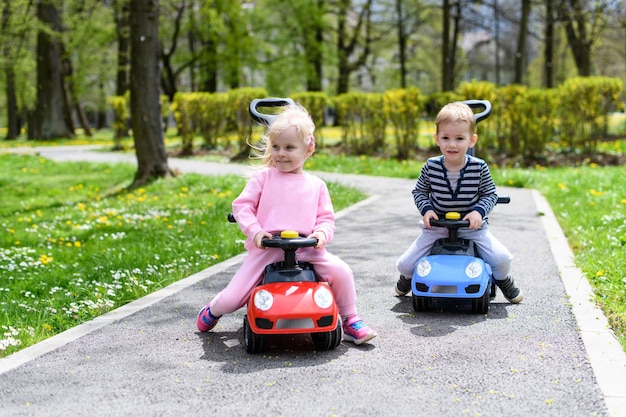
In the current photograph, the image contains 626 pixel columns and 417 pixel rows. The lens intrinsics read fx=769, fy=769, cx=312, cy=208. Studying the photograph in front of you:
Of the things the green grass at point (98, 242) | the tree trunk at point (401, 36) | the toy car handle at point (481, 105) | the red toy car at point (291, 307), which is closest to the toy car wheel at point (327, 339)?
the red toy car at point (291, 307)

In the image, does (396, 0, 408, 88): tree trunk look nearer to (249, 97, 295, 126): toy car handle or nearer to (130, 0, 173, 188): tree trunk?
(130, 0, 173, 188): tree trunk

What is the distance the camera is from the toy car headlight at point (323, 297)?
4.21 m

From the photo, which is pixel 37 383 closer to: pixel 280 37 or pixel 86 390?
pixel 86 390

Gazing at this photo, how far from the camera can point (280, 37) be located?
37500 millimetres

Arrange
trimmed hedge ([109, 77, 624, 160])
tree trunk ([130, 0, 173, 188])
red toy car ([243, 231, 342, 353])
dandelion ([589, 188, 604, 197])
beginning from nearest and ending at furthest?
red toy car ([243, 231, 342, 353]) < dandelion ([589, 188, 604, 197]) < tree trunk ([130, 0, 173, 188]) < trimmed hedge ([109, 77, 624, 160])

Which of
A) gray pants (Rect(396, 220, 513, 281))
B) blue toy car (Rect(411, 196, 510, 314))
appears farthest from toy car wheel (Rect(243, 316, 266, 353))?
gray pants (Rect(396, 220, 513, 281))

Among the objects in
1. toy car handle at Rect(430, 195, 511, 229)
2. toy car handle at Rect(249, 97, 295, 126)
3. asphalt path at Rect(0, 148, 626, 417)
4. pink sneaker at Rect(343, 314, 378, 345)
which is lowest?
asphalt path at Rect(0, 148, 626, 417)

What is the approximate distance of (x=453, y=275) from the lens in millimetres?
4906

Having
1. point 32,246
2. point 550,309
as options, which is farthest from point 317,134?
point 550,309

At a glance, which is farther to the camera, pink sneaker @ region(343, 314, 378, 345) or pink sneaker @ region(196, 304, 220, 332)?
pink sneaker @ region(196, 304, 220, 332)

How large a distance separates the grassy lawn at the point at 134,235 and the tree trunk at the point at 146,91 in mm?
523

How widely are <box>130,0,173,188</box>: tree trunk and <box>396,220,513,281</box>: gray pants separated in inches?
340

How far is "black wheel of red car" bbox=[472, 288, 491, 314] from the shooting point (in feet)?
16.3

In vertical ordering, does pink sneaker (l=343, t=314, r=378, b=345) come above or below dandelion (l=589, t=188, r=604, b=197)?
below
